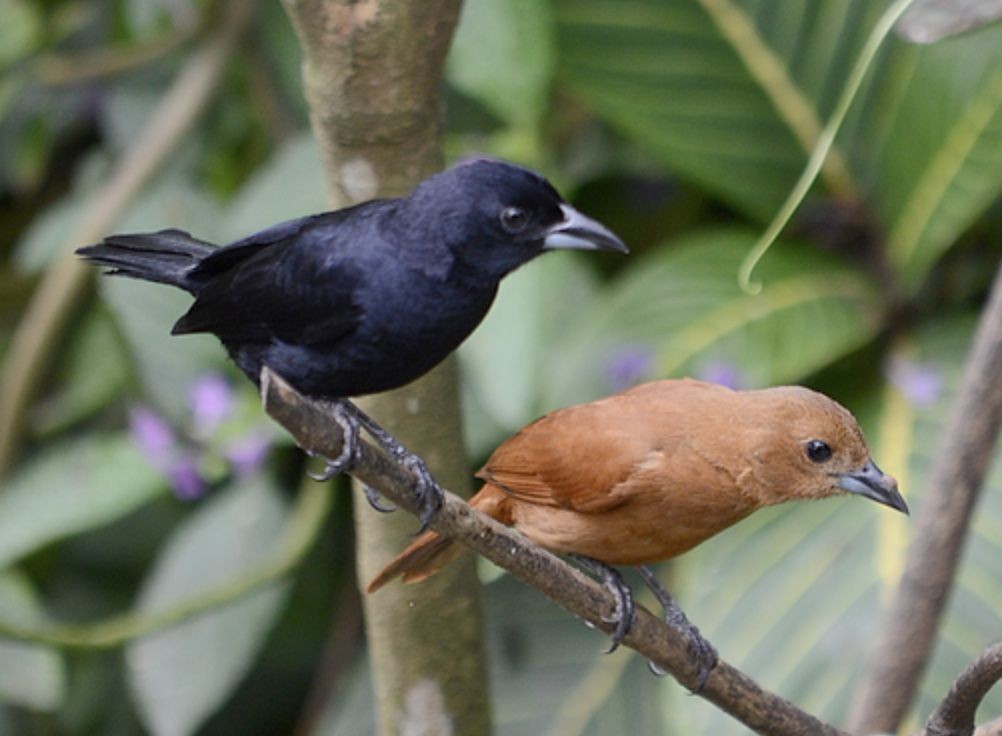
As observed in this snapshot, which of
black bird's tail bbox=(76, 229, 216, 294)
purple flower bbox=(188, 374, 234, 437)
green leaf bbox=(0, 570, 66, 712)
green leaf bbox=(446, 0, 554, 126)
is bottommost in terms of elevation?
green leaf bbox=(0, 570, 66, 712)

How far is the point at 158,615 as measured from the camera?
256 centimetres

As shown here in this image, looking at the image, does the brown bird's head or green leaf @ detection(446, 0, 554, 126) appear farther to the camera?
green leaf @ detection(446, 0, 554, 126)

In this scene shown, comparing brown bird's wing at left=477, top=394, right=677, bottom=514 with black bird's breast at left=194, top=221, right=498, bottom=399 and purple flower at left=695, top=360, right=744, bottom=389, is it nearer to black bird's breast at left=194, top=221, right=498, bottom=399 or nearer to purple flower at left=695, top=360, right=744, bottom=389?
black bird's breast at left=194, top=221, right=498, bottom=399

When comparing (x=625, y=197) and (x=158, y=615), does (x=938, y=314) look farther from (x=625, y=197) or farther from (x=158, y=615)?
(x=158, y=615)

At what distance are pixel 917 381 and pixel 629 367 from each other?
1.65ft

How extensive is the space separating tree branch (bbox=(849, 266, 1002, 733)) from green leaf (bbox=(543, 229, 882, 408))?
1.80 feet

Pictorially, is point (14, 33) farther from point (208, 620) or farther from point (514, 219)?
point (514, 219)

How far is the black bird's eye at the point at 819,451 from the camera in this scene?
1.58m

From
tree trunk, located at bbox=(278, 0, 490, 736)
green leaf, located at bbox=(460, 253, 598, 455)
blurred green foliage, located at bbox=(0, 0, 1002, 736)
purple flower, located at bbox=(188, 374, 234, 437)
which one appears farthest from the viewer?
purple flower, located at bbox=(188, 374, 234, 437)

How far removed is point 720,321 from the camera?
8.47ft

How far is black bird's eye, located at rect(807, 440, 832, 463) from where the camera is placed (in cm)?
158

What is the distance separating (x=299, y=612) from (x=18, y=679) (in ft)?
1.85

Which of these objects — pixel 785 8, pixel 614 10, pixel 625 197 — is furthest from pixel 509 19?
pixel 625 197

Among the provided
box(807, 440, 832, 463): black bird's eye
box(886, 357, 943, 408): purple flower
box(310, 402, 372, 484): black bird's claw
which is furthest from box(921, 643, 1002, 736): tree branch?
box(886, 357, 943, 408): purple flower
